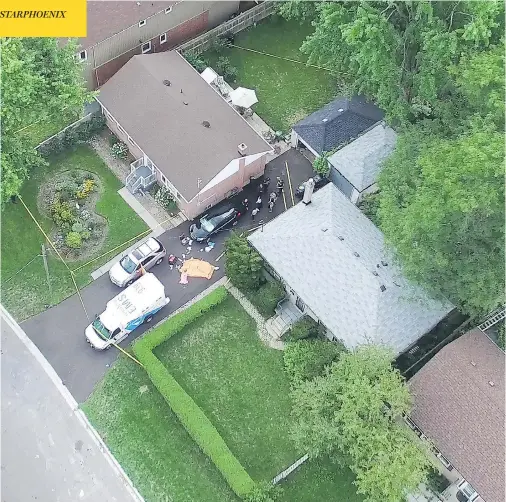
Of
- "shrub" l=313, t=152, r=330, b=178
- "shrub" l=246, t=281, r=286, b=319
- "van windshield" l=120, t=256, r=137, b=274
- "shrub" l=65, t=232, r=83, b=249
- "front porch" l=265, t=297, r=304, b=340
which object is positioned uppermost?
"shrub" l=65, t=232, r=83, b=249

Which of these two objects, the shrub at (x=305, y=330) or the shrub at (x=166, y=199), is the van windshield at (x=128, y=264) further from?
the shrub at (x=305, y=330)

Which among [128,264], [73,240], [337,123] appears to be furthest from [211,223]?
[337,123]

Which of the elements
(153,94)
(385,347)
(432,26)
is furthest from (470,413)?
(153,94)

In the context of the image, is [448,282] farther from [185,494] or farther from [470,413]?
[185,494]

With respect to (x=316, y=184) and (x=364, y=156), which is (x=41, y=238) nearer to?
(x=316, y=184)

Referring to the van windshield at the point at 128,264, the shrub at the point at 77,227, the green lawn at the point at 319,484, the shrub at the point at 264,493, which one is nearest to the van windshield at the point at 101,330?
the van windshield at the point at 128,264

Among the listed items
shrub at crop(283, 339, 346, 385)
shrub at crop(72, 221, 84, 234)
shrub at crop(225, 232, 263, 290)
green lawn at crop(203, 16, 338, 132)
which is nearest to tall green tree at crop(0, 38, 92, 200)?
shrub at crop(72, 221, 84, 234)

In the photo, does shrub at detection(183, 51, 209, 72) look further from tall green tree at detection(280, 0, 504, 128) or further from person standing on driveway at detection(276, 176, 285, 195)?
person standing on driveway at detection(276, 176, 285, 195)
